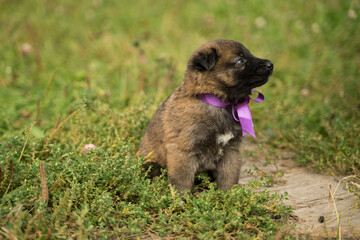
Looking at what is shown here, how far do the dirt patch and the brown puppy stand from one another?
58cm

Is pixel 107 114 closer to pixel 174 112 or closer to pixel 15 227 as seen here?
pixel 174 112

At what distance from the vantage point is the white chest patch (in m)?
2.75

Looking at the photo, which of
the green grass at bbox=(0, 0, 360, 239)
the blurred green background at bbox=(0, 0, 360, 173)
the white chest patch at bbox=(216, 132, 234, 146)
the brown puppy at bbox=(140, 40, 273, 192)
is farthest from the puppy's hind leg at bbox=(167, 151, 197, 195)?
the blurred green background at bbox=(0, 0, 360, 173)

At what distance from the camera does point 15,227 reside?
6.40 ft

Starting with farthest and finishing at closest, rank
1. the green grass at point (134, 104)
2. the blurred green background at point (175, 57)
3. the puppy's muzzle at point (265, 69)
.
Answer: the blurred green background at point (175, 57)
the puppy's muzzle at point (265, 69)
the green grass at point (134, 104)

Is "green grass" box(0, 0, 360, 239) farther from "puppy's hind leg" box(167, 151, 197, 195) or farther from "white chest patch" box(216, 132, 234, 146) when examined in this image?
"white chest patch" box(216, 132, 234, 146)

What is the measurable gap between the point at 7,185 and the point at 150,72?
3505mm

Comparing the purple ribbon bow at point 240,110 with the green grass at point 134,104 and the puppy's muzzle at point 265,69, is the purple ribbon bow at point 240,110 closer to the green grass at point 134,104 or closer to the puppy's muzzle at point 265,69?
the puppy's muzzle at point 265,69

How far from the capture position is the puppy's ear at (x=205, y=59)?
107 inches

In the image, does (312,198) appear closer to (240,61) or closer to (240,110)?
(240,110)

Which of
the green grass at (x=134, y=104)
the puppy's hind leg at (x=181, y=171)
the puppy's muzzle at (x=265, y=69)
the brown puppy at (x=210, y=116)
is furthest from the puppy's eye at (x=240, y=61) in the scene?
the green grass at (x=134, y=104)

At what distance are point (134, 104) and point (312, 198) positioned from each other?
2322mm

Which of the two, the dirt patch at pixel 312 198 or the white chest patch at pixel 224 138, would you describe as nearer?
the dirt patch at pixel 312 198

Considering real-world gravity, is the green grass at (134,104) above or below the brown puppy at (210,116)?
below
